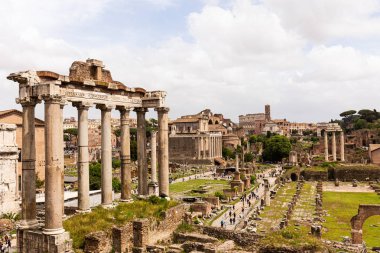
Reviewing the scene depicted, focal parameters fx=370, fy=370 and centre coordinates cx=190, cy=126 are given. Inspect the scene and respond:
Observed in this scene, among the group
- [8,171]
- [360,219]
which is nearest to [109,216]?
[360,219]

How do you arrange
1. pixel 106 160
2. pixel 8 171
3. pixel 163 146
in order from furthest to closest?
pixel 8 171, pixel 163 146, pixel 106 160

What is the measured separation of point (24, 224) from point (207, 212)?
1953 centimetres

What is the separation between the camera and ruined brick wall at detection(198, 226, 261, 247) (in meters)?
14.5

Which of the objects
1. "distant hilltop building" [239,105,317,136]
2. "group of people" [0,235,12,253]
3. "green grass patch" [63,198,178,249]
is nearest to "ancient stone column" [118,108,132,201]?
"green grass patch" [63,198,178,249]

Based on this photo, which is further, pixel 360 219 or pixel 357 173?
pixel 357 173

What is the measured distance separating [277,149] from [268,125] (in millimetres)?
76609

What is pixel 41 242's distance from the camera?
38.3ft

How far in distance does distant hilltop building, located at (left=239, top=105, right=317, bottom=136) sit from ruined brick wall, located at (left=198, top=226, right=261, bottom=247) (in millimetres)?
144090

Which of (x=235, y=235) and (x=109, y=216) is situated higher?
(x=109, y=216)

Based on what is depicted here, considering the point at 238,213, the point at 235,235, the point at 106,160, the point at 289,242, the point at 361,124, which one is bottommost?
the point at 238,213

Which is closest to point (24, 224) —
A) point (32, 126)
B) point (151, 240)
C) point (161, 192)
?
point (32, 126)

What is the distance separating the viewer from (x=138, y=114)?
17969mm

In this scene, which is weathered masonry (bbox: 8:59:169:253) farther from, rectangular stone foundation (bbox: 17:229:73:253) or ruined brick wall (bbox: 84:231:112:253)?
ruined brick wall (bbox: 84:231:112:253)

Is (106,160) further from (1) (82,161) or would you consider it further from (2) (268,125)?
(2) (268,125)
